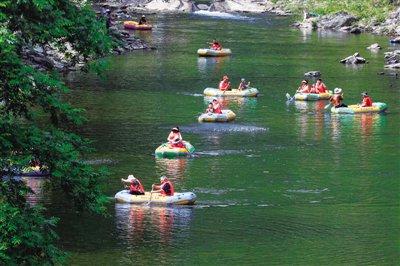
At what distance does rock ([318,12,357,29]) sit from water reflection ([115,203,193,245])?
8740 cm

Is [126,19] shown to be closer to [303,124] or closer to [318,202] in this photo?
[303,124]

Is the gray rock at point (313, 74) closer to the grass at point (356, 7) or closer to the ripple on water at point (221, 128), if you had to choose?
the ripple on water at point (221, 128)

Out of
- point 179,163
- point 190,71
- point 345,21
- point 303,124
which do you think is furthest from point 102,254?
point 345,21

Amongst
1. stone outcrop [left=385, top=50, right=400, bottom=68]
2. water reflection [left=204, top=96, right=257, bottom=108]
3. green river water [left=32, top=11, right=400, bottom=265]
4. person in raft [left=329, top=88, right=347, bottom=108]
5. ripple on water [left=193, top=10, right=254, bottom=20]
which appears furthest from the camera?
ripple on water [left=193, top=10, right=254, bottom=20]

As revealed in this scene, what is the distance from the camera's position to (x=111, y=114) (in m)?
65.1

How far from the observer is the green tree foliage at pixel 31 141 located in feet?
77.6

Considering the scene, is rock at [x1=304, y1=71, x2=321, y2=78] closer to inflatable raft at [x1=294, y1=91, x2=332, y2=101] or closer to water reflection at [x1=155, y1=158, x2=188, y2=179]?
inflatable raft at [x1=294, y1=91, x2=332, y2=101]

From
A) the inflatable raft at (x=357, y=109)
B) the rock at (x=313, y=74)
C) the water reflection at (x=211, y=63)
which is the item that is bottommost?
the inflatable raft at (x=357, y=109)

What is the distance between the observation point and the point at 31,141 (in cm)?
2523

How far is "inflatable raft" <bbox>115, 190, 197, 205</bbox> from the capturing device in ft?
141

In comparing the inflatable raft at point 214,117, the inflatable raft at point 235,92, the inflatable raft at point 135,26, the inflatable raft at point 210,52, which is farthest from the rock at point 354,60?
the inflatable raft at point 214,117

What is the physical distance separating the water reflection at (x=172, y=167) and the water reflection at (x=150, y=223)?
244 inches

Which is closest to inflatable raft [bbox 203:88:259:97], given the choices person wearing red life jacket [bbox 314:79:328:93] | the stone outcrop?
person wearing red life jacket [bbox 314:79:328:93]

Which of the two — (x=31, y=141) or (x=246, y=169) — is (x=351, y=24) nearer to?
(x=246, y=169)
